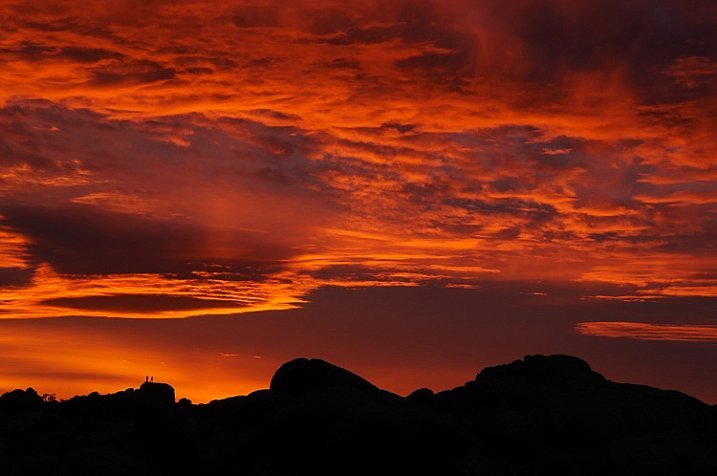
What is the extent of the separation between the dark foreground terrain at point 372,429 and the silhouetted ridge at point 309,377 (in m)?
0.04

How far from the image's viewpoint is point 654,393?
3244 cm

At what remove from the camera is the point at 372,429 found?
21.9 m

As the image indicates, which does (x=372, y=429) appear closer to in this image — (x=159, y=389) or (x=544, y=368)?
(x=159, y=389)

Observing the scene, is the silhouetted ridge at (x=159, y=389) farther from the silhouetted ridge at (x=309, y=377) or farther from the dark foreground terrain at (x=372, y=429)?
the silhouetted ridge at (x=309, y=377)

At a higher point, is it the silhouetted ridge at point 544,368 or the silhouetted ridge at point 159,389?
the silhouetted ridge at point 544,368

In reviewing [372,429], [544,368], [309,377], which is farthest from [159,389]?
[544,368]

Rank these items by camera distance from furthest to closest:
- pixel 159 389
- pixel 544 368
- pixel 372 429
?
1. pixel 544 368
2. pixel 159 389
3. pixel 372 429

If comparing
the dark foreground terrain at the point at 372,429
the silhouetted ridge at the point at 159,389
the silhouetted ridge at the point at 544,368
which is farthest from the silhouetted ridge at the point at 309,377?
the silhouetted ridge at the point at 544,368

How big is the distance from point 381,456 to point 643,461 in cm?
962

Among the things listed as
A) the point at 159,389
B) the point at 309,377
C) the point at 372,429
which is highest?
the point at 309,377

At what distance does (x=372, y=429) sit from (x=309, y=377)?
6389mm

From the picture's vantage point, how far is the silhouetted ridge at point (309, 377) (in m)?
26.6

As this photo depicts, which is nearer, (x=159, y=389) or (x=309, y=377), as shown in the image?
(x=309, y=377)

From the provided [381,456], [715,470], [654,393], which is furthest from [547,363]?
A: [381,456]
